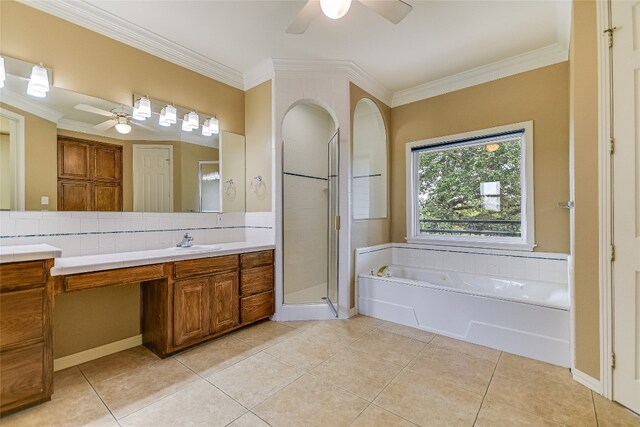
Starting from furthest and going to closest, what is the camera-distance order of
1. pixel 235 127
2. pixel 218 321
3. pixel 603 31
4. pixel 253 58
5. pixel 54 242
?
pixel 235 127, pixel 253 58, pixel 218 321, pixel 54 242, pixel 603 31

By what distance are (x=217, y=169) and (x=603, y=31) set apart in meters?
3.25

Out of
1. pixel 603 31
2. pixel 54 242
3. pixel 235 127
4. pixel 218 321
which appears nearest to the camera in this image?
pixel 603 31

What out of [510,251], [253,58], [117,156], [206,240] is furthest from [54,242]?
[510,251]

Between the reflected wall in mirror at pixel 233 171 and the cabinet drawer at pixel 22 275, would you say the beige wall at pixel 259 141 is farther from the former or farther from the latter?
the cabinet drawer at pixel 22 275

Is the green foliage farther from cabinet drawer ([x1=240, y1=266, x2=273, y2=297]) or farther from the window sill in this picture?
cabinet drawer ([x1=240, y1=266, x2=273, y2=297])

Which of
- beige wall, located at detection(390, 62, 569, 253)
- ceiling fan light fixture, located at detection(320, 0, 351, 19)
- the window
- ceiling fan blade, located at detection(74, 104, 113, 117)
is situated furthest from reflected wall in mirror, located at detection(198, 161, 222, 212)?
beige wall, located at detection(390, 62, 569, 253)

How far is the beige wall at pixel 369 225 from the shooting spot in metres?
3.25

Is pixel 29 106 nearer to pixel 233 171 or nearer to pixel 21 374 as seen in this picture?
pixel 233 171

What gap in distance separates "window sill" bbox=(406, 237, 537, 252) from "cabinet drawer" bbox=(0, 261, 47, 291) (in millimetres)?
3545

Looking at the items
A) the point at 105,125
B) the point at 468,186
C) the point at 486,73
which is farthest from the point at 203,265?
the point at 486,73

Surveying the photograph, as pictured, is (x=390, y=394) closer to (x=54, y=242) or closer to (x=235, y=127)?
(x=54, y=242)

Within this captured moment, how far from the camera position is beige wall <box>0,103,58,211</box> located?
78.5 inches

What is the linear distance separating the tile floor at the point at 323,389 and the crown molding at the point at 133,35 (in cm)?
268

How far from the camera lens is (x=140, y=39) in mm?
2516
